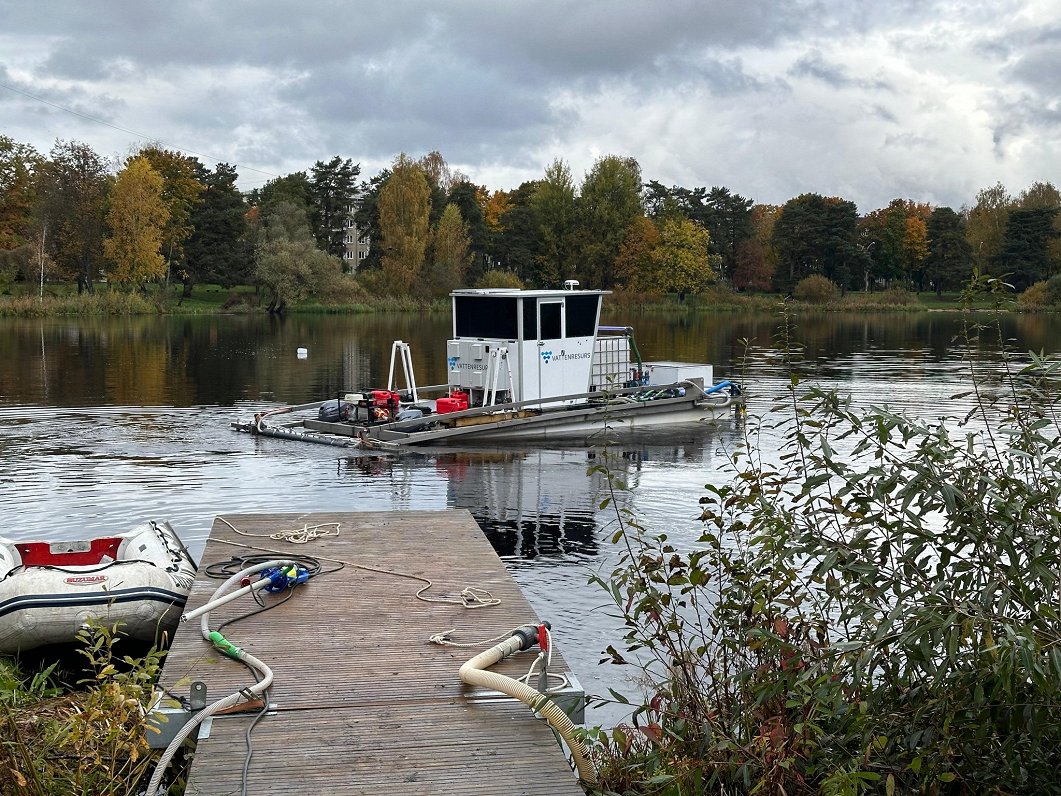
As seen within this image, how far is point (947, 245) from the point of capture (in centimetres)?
11119

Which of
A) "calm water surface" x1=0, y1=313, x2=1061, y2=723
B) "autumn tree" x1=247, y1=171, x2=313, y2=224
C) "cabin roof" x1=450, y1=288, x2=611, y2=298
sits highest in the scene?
"autumn tree" x1=247, y1=171, x2=313, y2=224

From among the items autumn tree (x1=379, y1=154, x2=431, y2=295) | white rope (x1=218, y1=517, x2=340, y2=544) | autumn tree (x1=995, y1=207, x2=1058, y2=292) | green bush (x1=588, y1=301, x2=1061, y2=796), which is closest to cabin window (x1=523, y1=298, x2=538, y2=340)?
white rope (x1=218, y1=517, x2=340, y2=544)

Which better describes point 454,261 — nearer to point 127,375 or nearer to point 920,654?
point 127,375

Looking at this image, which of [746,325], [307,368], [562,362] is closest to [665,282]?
[746,325]

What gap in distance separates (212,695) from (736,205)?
113 metres

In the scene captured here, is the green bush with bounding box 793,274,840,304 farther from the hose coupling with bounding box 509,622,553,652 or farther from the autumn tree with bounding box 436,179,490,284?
the hose coupling with bounding box 509,622,553,652

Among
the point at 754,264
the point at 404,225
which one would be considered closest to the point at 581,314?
the point at 404,225

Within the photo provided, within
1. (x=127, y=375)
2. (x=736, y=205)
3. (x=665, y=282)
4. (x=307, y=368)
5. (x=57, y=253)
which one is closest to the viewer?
(x=127, y=375)

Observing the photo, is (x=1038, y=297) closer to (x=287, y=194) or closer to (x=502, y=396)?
(x=287, y=194)

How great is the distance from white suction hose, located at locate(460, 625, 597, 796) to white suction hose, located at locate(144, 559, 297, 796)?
1.20 meters

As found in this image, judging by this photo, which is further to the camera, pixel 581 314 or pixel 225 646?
pixel 581 314

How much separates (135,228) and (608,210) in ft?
136

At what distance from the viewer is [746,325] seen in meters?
73.5

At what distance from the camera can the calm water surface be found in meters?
13.9
